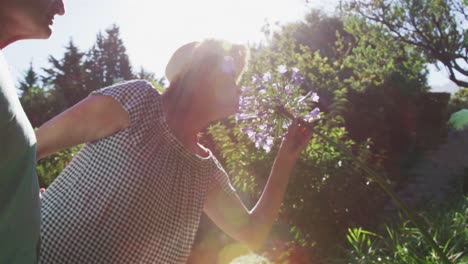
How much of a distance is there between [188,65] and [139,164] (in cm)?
47

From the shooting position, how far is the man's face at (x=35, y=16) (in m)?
0.89

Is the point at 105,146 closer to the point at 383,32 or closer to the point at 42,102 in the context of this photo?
the point at 383,32

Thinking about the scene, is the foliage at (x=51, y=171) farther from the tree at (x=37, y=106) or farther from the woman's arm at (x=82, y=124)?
the tree at (x=37, y=106)

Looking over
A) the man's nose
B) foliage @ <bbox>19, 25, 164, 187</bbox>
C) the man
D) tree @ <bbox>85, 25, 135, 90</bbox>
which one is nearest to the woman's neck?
the man's nose

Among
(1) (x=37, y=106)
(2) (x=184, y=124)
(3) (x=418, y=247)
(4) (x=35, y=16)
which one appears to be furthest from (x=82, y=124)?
(1) (x=37, y=106)

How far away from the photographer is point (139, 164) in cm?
141

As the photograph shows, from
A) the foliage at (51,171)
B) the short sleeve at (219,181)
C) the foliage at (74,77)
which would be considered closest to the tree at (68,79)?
the foliage at (74,77)

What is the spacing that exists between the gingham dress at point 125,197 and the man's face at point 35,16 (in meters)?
0.46

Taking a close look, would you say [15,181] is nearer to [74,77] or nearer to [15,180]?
[15,180]

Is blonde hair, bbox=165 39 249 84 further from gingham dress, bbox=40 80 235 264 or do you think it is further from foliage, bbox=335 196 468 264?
foliage, bbox=335 196 468 264

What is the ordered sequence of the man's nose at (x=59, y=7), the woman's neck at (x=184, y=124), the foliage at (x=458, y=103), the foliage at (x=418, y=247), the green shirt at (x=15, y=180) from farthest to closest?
the foliage at (x=458, y=103)
the foliage at (x=418, y=247)
the woman's neck at (x=184, y=124)
the man's nose at (x=59, y=7)
the green shirt at (x=15, y=180)

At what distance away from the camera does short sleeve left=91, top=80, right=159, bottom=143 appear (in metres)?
1.44

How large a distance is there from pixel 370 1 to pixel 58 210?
10.1m

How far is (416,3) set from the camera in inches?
357
